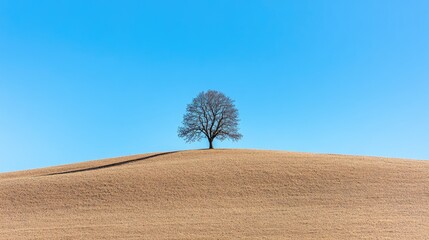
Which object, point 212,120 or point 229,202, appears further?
point 212,120

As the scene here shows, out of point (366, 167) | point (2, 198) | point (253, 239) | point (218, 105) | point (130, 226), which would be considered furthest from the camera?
point (218, 105)

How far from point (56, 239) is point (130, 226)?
2856 millimetres

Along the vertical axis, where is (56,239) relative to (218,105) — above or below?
below

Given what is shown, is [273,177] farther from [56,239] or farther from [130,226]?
[56,239]

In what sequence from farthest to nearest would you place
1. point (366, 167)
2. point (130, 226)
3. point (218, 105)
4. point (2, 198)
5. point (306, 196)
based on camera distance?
point (218, 105) → point (366, 167) → point (2, 198) → point (306, 196) → point (130, 226)

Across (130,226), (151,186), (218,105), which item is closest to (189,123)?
(218,105)

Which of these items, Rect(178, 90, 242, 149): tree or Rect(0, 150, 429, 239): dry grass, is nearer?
Rect(0, 150, 429, 239): dry grass

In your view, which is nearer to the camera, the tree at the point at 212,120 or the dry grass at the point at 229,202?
the dry grass at the point at 229,202

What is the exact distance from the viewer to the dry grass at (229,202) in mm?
17562

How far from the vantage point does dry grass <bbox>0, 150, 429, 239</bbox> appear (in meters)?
17.6

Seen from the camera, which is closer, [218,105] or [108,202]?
[108,202]

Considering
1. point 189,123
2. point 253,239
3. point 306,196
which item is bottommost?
point 253,239

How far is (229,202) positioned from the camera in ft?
70.7

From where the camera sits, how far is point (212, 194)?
2284cm
